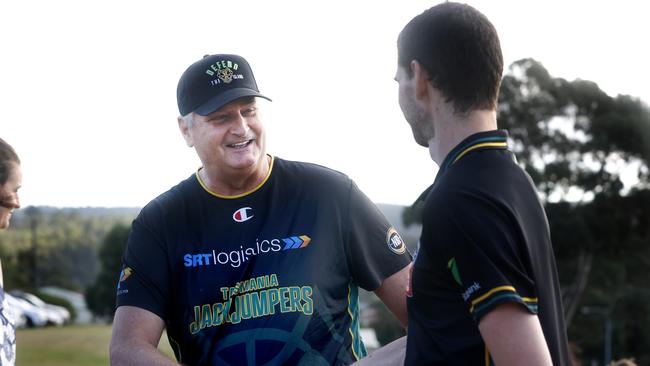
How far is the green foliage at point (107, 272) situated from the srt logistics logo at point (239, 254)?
225ft

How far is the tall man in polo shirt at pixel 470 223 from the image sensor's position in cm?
245

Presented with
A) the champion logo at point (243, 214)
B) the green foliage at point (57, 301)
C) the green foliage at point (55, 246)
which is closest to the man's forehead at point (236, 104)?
the champion logo at point (243, 214)

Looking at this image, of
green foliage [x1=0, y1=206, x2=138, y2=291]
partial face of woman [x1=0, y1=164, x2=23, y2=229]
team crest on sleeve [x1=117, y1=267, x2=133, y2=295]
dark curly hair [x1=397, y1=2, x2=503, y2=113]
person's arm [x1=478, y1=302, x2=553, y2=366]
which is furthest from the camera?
green foliage [x1=0, y1=206, x2=138, y2=291]

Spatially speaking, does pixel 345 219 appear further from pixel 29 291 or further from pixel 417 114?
pixel 29 291

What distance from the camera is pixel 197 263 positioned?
4316 mm

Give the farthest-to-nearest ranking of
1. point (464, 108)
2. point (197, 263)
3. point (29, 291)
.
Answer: point (29, 291), point (197, 263), point (464, 108)

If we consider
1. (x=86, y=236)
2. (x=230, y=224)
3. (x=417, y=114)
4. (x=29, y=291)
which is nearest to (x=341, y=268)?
(x=230, y=224)

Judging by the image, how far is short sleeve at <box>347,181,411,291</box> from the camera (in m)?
4.39

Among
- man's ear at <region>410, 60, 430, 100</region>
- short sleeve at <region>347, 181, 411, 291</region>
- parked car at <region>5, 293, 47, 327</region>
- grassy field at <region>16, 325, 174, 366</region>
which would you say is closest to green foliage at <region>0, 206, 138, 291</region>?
parked car at <region>5, 293, 47, 327</region>

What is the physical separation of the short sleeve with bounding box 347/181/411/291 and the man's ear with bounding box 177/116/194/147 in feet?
2.69

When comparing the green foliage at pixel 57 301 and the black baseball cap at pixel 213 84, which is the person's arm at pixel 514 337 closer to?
the black baseball cap at pixel 213 84

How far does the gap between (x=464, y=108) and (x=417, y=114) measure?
15 centimetres

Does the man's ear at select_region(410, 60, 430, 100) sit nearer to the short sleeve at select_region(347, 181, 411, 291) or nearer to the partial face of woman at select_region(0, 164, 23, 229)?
the short sleeve at select_region(347, 181, 411, 291)

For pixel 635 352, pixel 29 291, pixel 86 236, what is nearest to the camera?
pixel 635 352
